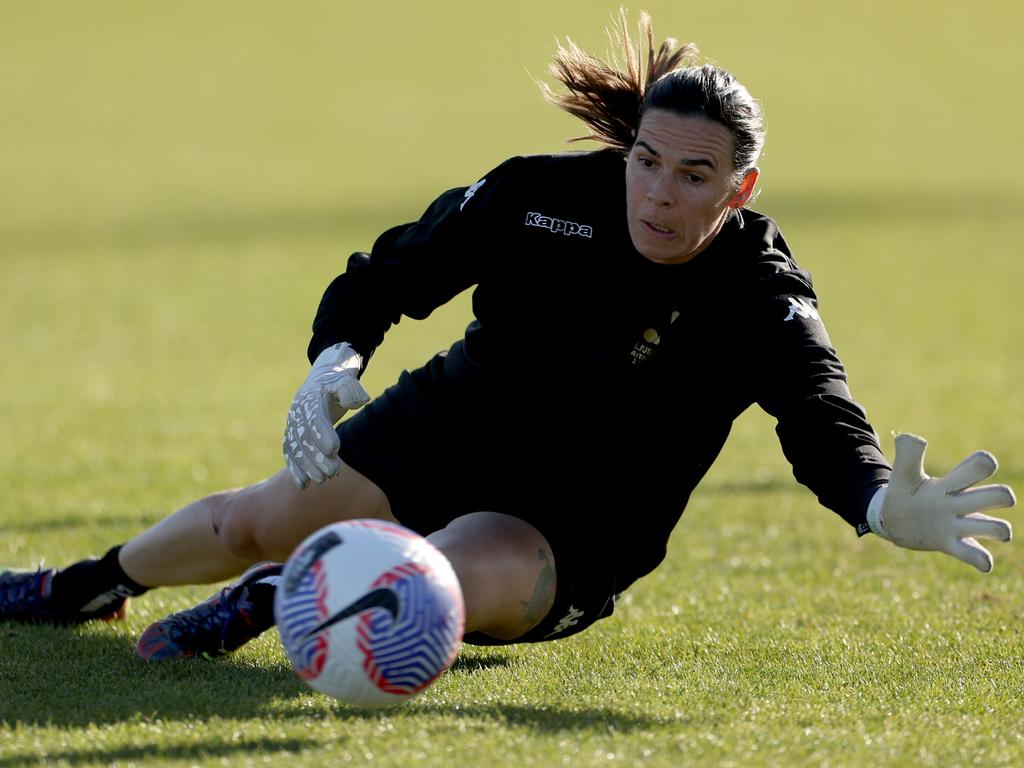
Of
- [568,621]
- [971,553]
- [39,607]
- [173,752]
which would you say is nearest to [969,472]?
[971,553]

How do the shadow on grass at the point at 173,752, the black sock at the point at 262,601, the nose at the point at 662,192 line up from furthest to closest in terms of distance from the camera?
1. the black sock at the point at 262,601
2. the nose at the point at 662,192
3. the shadow on grass at the point at 173,752

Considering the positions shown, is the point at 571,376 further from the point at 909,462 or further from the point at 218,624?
the point at 218,624

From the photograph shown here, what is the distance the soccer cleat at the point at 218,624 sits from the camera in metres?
4.98

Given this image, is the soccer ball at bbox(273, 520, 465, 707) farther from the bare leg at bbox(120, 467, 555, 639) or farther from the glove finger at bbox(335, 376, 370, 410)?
the glove finger at bbox(335, 376, 370, 410)

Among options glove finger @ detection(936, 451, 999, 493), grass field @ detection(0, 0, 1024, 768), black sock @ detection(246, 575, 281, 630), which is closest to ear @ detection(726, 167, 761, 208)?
grass field @ detection(0, 0, 1024, 768)

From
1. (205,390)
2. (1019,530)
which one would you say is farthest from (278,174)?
(1019,530)

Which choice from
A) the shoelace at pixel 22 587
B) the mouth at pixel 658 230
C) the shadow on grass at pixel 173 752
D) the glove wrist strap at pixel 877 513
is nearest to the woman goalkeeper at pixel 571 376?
the mouth at pixel 658 230

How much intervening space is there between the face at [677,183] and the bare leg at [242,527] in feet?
4.32

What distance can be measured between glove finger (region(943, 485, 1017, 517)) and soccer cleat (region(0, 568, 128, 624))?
9.84 feet

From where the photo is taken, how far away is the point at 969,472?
4.17m

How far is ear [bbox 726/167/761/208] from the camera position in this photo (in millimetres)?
4875

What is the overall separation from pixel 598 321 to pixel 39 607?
229cm

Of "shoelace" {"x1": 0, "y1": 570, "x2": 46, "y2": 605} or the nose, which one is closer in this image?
the nose

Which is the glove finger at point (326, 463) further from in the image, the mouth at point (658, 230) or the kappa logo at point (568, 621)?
the mouth at point (658, 230)
